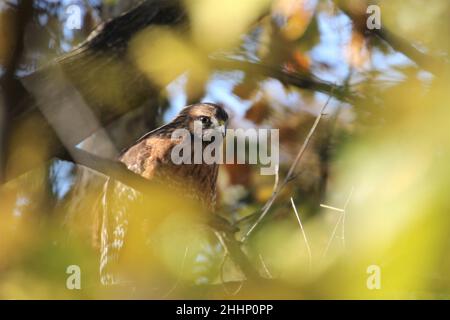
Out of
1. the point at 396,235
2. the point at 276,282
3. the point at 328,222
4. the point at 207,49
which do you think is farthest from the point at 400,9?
the point at 396,235

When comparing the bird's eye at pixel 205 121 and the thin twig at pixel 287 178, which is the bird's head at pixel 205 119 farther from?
the thin twig at pixel 287 178

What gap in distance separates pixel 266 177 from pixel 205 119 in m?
0.28

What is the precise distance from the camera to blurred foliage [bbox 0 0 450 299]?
3.11ft

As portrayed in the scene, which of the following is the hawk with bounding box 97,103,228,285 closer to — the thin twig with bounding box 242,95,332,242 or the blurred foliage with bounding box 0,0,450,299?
the blurred foliage with bounding box 0,0,450,299

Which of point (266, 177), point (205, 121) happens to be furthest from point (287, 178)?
point (205, 121)

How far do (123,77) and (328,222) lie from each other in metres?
0.73

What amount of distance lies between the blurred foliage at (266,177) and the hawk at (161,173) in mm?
45

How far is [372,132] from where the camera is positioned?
1544 millimetres

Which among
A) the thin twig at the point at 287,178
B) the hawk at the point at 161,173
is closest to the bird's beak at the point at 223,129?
the hawk at the point at 161,173

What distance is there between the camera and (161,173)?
181 centimetres

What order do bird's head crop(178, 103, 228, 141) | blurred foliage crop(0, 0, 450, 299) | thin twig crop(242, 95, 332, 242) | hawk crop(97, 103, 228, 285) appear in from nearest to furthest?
1. blurred foliage crop(0, 0, 450, 299)
2. thin twig crop(242, 95, 332, 242)
3. hawk crop(97, 103, 228, 285)
4. bird's head crop(178, 103, 228, 141)

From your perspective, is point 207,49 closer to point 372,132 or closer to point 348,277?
point 372,132

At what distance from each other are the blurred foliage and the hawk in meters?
0.05

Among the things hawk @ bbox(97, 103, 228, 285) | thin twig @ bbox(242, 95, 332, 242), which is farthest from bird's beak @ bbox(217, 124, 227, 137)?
thin twig @ bbox(242, 95, 332, 242)
